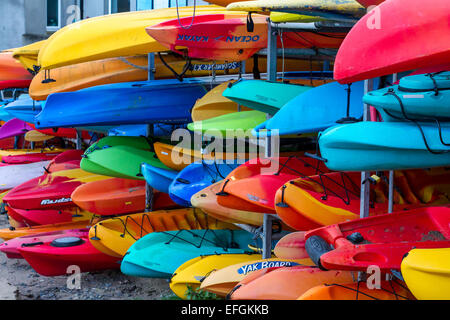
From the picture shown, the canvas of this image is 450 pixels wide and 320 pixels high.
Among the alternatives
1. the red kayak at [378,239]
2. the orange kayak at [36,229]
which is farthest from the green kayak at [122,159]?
the red kayak at [378,239]

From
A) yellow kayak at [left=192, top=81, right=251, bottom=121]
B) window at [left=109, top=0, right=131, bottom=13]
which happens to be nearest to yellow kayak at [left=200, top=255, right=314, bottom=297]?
yellow kayak at [left=192, top=81, right=251, bottom=121]

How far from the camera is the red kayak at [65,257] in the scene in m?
5.69

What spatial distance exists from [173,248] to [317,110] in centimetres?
210

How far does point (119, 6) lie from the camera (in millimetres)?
11211

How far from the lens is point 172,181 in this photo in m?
5.71

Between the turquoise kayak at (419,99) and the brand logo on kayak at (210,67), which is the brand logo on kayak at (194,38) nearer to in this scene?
the brand logo on kayak at (210,67)

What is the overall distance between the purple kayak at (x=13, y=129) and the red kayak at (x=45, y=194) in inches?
126

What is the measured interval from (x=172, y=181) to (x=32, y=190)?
2387 mm

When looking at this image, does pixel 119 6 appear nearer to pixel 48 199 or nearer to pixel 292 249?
pixel 48 199

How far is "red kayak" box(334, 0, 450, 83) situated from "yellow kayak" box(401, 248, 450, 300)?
867 millimetres
